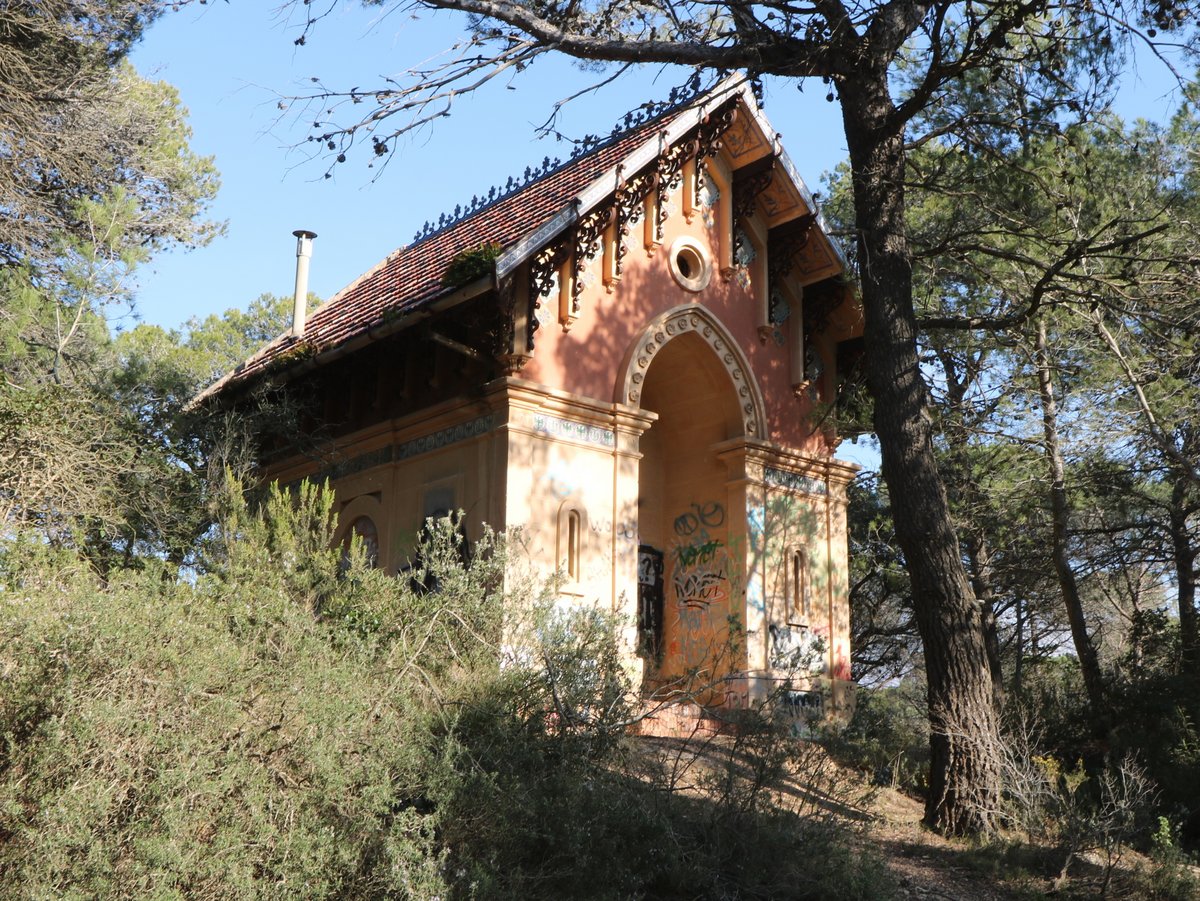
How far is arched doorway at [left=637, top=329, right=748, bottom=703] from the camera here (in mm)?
16781

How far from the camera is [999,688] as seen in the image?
17609 mm

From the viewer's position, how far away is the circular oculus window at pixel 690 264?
54.7ft

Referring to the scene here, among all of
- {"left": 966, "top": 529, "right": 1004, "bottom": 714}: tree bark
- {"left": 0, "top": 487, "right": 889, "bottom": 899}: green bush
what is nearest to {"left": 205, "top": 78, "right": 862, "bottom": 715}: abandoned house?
{"left": 966, "top": 529, "right": 1004, "bottom": 714}: tree bark

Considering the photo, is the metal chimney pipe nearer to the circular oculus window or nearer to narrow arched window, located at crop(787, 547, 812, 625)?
the circular oculus window

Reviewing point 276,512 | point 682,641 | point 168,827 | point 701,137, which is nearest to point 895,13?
point 701,137

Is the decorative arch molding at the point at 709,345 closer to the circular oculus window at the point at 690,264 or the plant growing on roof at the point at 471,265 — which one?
the circular oculus window at the point at 690,264

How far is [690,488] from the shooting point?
17.5 meters

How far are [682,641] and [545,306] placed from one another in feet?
15.4

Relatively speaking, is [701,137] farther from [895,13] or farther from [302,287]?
[302,287]

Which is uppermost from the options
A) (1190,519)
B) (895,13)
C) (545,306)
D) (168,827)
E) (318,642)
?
(895,13)

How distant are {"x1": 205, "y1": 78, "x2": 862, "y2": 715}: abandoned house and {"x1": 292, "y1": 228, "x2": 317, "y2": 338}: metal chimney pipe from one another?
1.5 inches

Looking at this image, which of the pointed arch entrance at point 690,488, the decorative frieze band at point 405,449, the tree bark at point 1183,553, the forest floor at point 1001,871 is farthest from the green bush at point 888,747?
the decorative frieze band at point 405,449

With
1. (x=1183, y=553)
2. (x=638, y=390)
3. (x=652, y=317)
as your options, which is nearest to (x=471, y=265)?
(x=638, y=390)

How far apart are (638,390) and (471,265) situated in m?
2.95
